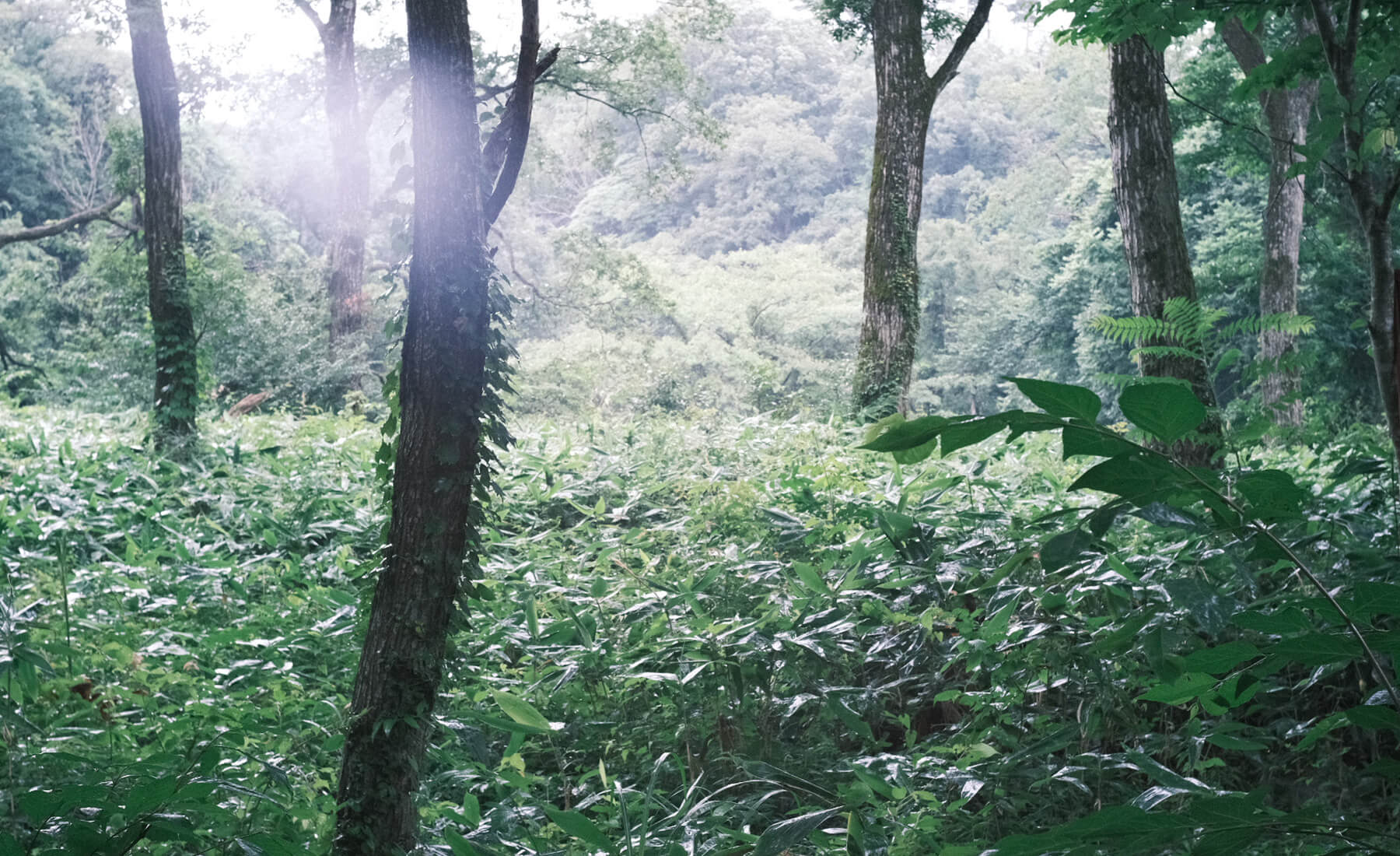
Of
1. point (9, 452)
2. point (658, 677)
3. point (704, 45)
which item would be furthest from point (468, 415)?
point (704, 45)

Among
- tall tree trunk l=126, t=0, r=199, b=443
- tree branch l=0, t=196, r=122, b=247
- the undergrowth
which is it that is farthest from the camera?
tree branch l=0, t=196, r=122, b=247

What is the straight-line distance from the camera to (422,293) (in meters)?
2.53

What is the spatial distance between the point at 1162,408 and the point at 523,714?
1823 millimetres

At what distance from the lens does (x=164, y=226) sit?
856cm

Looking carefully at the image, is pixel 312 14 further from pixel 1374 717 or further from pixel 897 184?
pixel 1374 717

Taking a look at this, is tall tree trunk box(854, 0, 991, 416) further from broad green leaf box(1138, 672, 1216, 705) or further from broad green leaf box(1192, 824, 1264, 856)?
broad green leaf box(1192, 824, 1264, 856)

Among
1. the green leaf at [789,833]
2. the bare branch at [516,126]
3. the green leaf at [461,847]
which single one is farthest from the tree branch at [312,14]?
the green leaf at [789,833]

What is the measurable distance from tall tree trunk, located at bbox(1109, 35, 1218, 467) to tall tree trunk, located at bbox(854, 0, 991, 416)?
3.31m

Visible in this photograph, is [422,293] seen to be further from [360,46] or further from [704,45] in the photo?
[704,45]

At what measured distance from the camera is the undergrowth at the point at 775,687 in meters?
1.18

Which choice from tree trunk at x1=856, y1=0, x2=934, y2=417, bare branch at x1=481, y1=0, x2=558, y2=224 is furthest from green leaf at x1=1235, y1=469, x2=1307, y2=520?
tree trunk at x1=856, y1=0, x2=934, y2=417

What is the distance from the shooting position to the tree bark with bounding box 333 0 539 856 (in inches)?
98.7

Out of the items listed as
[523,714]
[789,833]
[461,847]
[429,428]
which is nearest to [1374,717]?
[789,833]

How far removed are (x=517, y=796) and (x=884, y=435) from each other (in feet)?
7.20
